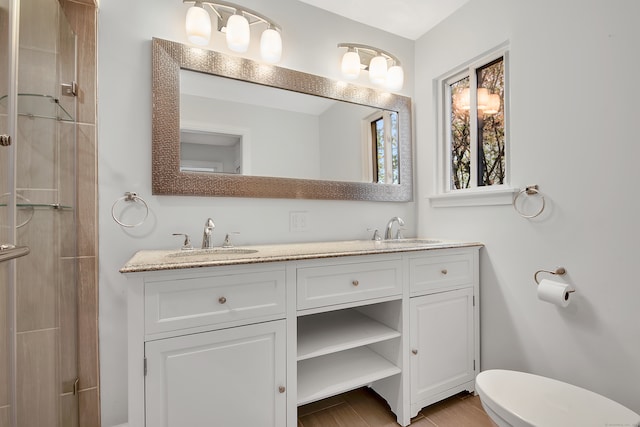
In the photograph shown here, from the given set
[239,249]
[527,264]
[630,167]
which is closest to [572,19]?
[630,167]

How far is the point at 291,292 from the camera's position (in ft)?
3.92

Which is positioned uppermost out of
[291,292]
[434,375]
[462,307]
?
[291,292]

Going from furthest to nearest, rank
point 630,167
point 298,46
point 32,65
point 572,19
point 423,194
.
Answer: point 423,194, point 298,46, point 572,19, point 630,167, point 32,65

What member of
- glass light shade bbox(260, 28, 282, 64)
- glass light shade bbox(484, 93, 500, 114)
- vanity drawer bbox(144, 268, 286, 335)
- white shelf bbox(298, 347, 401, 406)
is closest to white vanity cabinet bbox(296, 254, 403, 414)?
white shelf bbox(298, 347, 401, 406)

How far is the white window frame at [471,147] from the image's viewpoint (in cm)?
161

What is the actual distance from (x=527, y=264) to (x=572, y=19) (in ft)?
3.81

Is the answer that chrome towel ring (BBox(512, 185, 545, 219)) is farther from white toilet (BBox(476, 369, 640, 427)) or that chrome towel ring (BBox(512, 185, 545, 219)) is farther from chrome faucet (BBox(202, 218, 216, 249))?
chrome faucet (BBox(202, 218, 216, 249))

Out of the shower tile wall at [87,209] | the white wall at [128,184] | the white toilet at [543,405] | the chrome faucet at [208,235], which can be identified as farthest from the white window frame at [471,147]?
the shower tile wall at [87,209]

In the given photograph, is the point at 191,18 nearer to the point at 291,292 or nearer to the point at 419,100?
the point at 291,292

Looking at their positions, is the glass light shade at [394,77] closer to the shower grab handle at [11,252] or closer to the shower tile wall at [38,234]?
the shower tile wall at [38,234]

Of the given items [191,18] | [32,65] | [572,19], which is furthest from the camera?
[191,18]

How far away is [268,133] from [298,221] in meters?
0.55

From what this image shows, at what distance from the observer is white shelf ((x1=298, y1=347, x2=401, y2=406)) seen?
132 centimetres

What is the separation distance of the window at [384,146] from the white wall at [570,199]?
603 millimetres
